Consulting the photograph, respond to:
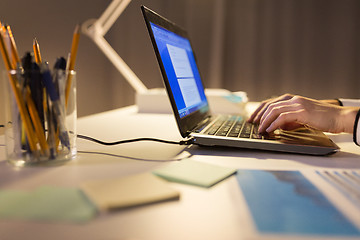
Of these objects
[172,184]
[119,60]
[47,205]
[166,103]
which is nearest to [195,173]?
[172,184]

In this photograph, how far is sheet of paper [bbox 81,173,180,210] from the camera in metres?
0.34

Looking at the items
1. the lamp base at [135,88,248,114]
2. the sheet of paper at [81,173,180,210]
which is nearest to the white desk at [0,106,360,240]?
the sheet of paper at [81,173,180,210]

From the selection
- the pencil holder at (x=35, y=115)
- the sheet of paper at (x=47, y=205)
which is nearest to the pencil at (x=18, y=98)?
the pencil holder at (x=35, y=115)

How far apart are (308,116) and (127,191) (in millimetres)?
457

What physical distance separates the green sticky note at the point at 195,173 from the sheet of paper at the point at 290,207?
0.03 m

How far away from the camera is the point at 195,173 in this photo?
0.45 m

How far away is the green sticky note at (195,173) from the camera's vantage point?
0.42 m

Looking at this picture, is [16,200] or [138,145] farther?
[138,145]

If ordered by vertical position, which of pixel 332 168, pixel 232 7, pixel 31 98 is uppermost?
pixel 232 7

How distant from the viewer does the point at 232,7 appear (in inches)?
100

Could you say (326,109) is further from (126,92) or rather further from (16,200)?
(126,92)

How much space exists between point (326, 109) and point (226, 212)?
0.48 metres

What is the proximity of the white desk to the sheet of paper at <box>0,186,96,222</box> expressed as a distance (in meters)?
0.01

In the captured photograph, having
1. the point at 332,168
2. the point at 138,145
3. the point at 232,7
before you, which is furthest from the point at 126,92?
the point at 332,168
